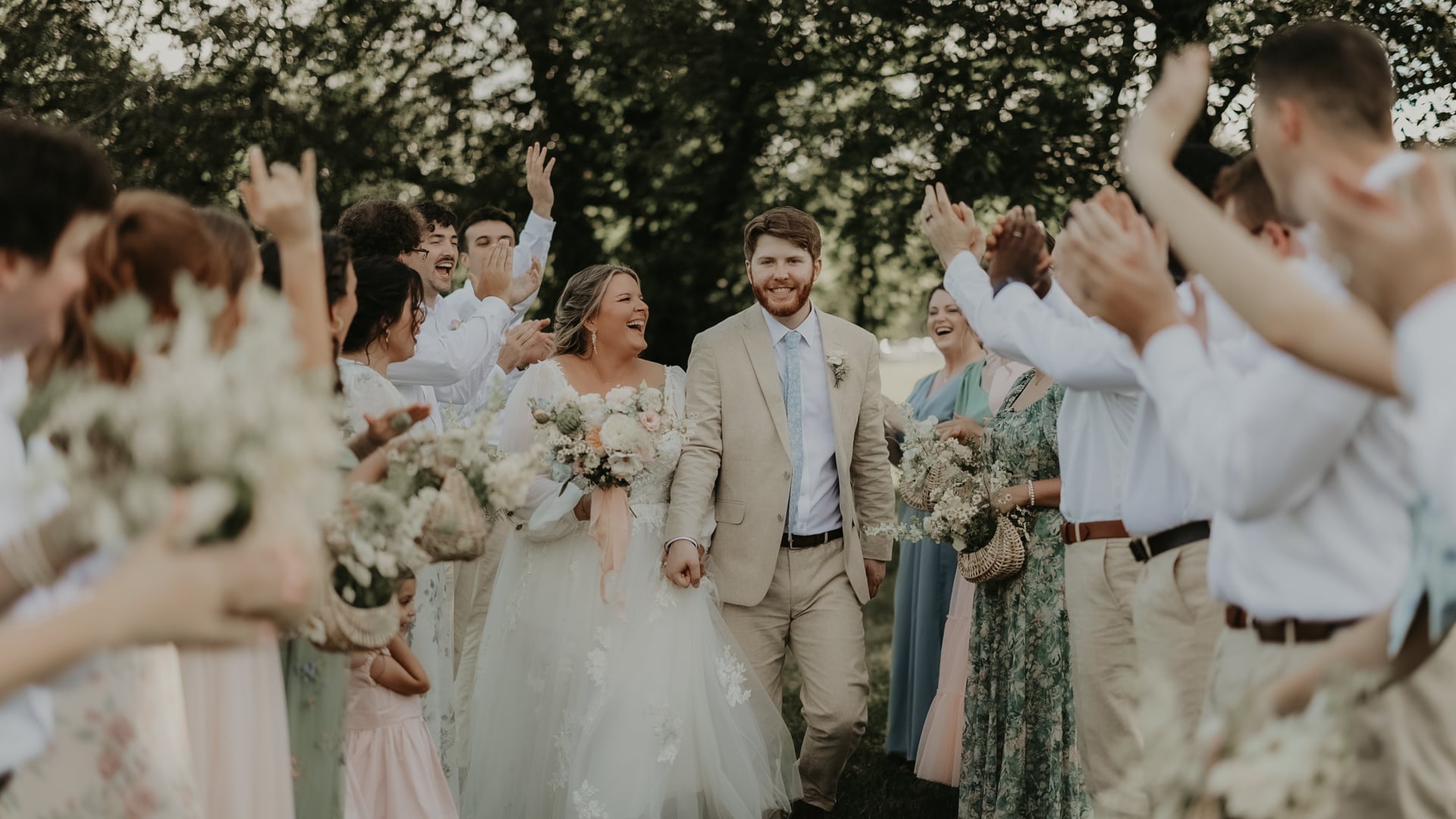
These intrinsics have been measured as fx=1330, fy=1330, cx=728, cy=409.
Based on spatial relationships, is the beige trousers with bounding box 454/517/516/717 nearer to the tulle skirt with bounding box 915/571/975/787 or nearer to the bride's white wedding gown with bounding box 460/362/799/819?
the bride's white wedding gown with bounding box 460/362/799/819

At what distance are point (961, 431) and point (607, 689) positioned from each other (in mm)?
2105

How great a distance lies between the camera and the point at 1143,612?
12.0ft

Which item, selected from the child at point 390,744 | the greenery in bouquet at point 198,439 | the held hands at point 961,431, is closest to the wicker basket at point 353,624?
the child at point 390,744

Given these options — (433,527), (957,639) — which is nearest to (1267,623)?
(433,527)

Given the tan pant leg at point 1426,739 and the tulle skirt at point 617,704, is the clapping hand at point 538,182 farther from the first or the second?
the tan pant leg at point 1426,739

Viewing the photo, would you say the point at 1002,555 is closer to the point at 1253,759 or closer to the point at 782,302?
the point at 782,302

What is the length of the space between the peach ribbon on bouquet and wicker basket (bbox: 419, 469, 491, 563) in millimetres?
2157

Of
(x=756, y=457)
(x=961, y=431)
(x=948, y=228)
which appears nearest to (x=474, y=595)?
(x=756, y=457)

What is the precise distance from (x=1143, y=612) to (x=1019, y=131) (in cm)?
781

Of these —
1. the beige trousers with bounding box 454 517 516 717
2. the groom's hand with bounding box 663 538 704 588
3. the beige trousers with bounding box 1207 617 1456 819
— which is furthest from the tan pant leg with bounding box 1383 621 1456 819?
the beige trousers with bounding box 454 517 516 717

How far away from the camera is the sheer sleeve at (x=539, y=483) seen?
599 cm

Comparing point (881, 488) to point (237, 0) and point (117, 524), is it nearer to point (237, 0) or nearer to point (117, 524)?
point (117, 524)

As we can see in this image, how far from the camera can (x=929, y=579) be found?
7523 mm

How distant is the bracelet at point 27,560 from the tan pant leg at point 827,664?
426 cm
